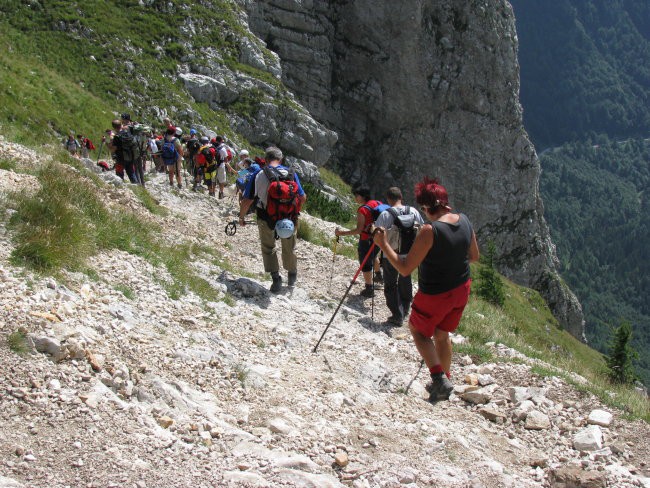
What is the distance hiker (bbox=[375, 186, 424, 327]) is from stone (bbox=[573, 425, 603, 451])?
3.26 m

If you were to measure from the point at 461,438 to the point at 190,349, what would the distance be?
3.14 meters

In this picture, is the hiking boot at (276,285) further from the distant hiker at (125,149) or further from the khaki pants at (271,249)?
the distant hiker at (125,149)

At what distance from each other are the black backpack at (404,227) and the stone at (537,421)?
10.8 ft

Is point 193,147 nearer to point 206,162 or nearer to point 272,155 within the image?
point 206,162

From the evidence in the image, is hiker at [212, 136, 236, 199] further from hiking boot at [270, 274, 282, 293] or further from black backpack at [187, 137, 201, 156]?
hiking boot at [270, 274, 282, 293]

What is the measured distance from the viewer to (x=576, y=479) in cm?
534

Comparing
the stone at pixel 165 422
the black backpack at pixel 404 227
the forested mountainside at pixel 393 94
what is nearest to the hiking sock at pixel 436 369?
the black backpack at pixel 404 227

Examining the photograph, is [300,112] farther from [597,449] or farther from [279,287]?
[597,449]

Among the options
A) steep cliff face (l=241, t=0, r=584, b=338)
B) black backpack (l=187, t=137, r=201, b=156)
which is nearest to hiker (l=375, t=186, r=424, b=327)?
black backpack (l=187, t=137, r=201, b=156)

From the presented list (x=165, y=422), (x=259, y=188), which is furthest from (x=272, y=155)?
(x=165, y=422)

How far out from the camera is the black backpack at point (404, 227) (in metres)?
8.91

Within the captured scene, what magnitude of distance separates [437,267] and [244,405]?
2490 millimetres

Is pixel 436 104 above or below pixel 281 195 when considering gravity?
above

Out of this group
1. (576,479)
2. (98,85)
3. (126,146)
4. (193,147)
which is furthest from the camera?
(98,85)
